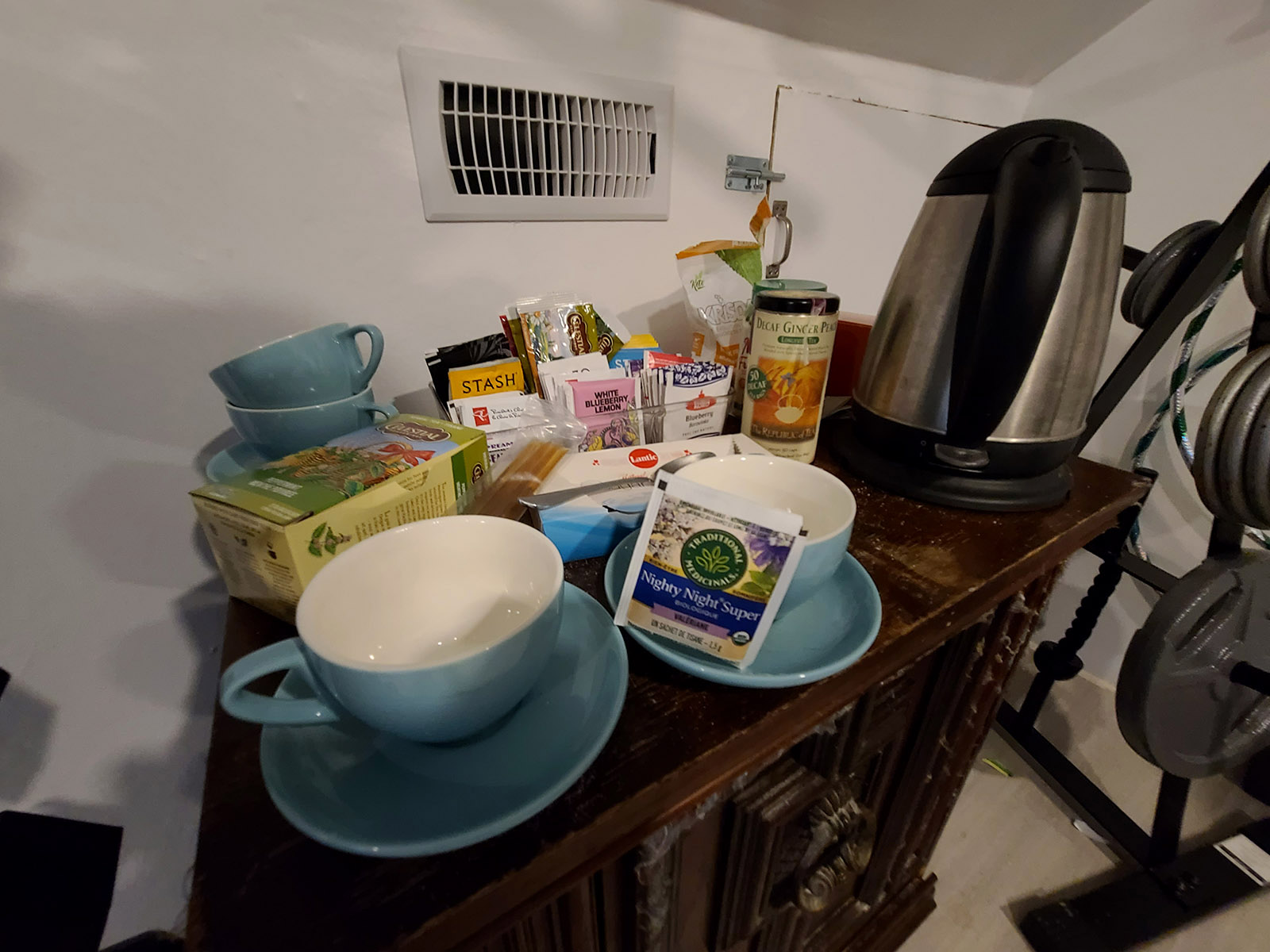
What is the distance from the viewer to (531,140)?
61 cm

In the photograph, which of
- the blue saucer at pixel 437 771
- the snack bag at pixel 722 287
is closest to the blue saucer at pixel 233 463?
the blue saucer at pixel 437 771

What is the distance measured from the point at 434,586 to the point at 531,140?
0.52 m

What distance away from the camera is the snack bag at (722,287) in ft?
2.18

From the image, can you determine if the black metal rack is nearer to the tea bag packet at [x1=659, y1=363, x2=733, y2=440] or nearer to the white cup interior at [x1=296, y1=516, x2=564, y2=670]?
the tea bag packet at [x1=659, y1=363, x2=733, y2=440]

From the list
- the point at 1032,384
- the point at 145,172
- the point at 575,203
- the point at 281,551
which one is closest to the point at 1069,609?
the point at 1032,384

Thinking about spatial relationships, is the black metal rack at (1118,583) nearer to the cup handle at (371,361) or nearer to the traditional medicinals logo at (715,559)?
the traditional medicinals logo at (715,559)

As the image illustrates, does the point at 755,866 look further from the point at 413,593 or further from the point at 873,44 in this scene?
the point at 873,44

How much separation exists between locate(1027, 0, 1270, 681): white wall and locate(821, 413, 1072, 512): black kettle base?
71cm

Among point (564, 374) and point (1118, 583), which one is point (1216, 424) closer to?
point (1118, 583)

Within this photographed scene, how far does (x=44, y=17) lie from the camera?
0.41 metres

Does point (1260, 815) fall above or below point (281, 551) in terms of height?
below

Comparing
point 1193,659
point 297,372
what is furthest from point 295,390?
point 1193,659

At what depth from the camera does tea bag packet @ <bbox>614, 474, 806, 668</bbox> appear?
31 cm

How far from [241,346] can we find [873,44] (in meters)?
0.95
